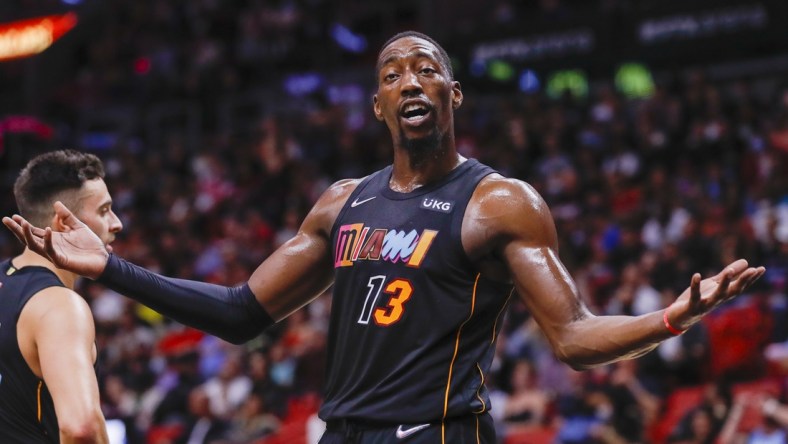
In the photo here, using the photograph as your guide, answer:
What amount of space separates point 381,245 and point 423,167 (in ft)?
1.23

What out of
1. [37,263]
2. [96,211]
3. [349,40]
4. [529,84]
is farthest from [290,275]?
[349,40]

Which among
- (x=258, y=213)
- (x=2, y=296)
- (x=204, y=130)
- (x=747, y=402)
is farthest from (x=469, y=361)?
(x=204, y=130)

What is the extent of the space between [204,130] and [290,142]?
15.1 ft

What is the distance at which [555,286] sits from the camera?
3.56m

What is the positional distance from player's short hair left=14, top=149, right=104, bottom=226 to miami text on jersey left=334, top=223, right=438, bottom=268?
1201 millimetres

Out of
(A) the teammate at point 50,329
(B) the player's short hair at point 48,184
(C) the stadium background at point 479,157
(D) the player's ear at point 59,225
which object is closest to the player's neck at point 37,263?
(A) the teammate at point 50,329

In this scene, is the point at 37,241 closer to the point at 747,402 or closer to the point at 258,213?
the point at 747,402

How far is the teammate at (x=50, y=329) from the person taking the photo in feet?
12.8

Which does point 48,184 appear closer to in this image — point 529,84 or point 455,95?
point 455,95

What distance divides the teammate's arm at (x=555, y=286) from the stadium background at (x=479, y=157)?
508cm

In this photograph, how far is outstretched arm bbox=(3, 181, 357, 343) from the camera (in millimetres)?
3842

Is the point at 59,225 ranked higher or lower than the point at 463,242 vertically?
higher

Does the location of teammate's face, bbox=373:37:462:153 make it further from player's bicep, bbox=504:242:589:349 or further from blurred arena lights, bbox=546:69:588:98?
blurred arena lights, bbox=546:69:588:98

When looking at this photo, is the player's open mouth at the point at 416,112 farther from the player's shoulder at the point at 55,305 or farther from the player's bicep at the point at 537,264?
the player's shoulder at the point at 55,305
